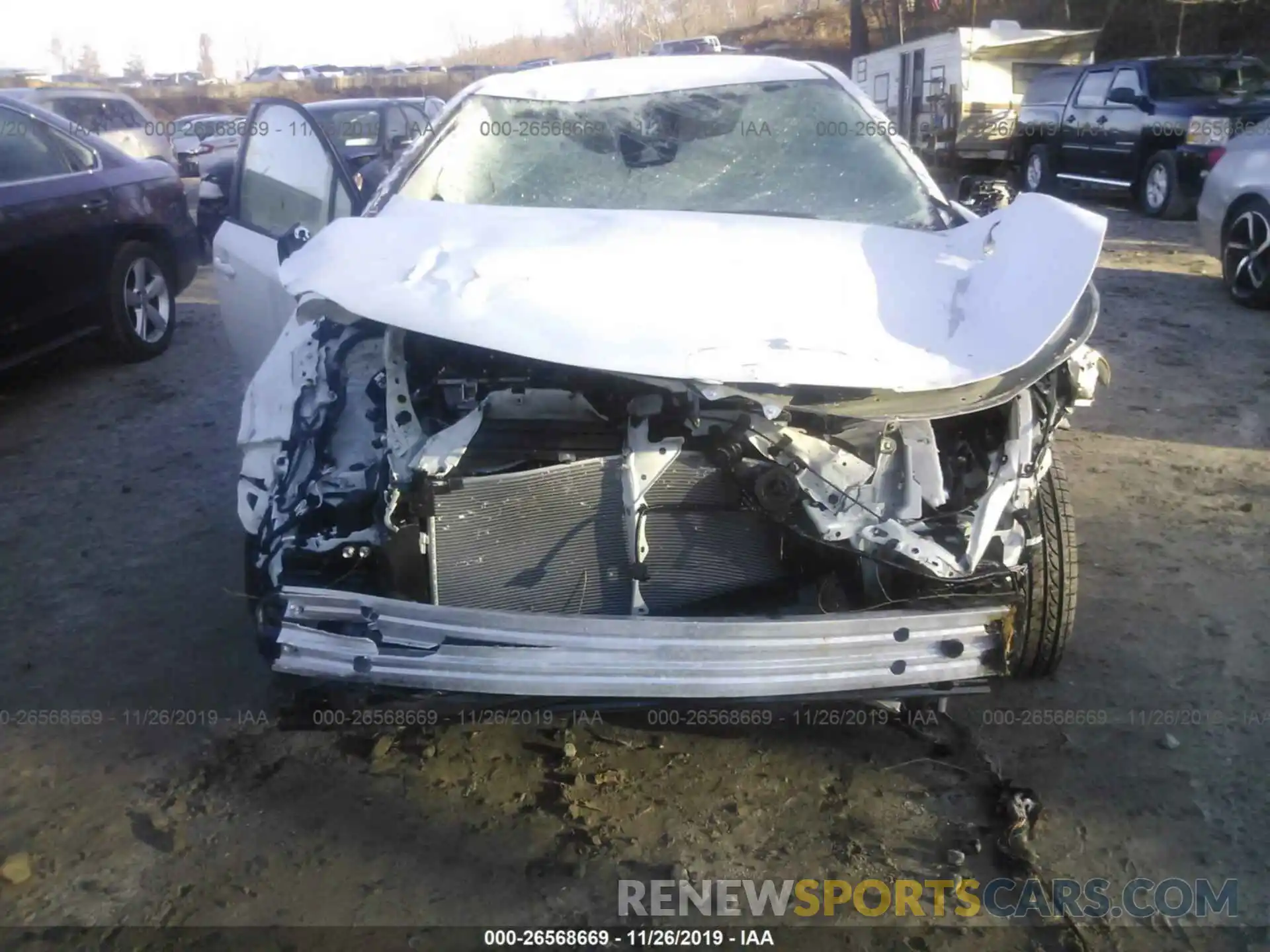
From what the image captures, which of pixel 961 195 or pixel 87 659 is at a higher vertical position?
pixel 961 195

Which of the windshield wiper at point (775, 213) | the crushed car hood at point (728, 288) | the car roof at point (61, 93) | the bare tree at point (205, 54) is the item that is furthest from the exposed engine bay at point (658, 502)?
the bare tree at point (205, 54)

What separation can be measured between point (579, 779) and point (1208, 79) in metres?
11.5

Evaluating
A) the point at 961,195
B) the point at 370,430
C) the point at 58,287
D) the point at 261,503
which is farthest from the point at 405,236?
the point at 58,287

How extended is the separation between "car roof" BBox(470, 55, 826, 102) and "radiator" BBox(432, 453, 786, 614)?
6.43 ft

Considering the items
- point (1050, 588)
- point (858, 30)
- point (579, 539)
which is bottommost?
point (1050, 588)

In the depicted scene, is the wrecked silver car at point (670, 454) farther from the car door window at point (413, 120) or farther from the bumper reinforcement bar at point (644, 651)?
the car door window at point (413, 120)

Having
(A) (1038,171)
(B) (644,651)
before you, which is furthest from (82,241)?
(A) (1038,171)

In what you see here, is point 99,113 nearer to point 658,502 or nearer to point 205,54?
point 658,502

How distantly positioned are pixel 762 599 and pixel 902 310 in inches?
31.2

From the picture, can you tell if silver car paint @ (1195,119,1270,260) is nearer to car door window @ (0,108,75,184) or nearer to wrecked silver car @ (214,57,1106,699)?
wrecked silver car @ (214,57,1106,699)

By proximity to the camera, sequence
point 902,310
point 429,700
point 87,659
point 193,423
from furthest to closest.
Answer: point 193,423 → point 87,659 → point 902,310 → point 429,700

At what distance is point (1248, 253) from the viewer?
6746 mm

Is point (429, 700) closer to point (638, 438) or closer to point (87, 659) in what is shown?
point (638, 438)

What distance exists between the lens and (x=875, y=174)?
134 inches
